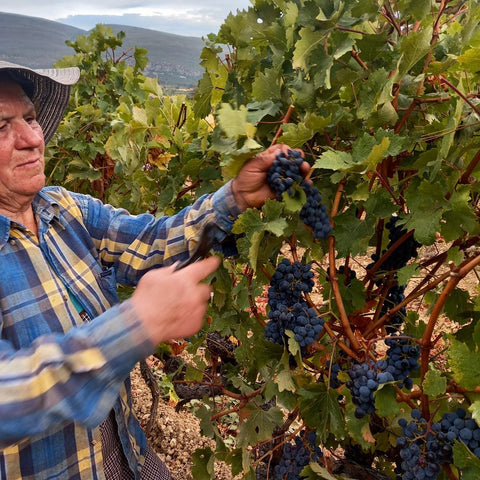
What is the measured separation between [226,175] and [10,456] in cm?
110

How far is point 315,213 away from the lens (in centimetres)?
141

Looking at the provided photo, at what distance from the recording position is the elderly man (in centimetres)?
108

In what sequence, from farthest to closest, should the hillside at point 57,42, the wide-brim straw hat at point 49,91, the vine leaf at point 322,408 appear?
1. the hillside at point 57,42
2. the wide-brim straw hat at point 49,91
3. the vine leaf at point 322,408

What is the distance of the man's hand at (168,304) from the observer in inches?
44.3

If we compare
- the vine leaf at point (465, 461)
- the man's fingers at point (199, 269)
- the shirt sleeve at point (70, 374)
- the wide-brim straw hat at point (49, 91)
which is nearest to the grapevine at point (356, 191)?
the vine leaf at point (465, 461)

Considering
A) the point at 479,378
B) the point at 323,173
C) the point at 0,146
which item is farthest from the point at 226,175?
the point at 479,378

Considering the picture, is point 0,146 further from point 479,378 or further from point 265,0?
point 479,378

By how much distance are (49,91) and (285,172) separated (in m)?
1.16

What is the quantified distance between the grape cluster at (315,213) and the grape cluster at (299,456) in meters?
0.82

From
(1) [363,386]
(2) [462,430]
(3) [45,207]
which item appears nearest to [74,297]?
(3) [45,207]

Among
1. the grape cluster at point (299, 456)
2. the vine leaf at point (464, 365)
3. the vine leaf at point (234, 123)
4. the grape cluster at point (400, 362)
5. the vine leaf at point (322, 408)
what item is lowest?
the grape cluster at point (299, 456)

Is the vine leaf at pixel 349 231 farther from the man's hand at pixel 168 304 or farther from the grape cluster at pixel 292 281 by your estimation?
the man's hand at pixel 168 304

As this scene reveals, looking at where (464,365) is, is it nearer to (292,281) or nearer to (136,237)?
(292,281)

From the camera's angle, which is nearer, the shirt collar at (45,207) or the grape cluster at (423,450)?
the grape cluster at (423,450)
